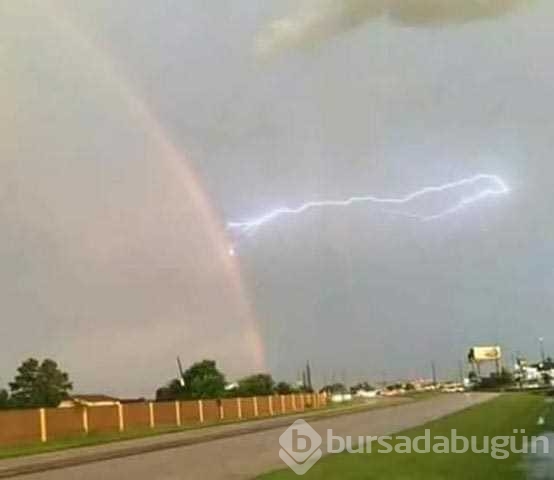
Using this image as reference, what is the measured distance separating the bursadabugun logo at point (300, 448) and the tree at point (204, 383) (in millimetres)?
60698

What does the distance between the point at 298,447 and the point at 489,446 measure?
27.4 feet

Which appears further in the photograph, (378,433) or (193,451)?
(378,433)

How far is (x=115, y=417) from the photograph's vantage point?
2874 inches

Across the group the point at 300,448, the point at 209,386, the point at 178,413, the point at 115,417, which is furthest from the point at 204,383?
the point at 300,448

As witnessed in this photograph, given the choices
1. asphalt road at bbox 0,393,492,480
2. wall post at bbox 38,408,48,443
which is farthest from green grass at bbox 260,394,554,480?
wall post at bbox 38,408,48,443

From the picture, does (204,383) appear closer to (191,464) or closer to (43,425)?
(43,425)

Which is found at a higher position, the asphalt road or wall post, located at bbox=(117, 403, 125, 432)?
wall post, located at bbox=(117, 403, 125, 432)

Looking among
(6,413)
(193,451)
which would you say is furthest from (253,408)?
(193,451)

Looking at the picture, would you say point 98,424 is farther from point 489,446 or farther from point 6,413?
point 489,446

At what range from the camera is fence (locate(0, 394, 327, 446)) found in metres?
58.4

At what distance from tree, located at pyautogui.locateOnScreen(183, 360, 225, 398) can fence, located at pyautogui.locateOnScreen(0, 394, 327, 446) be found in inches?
237

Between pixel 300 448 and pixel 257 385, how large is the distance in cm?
10832

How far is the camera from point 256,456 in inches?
1398

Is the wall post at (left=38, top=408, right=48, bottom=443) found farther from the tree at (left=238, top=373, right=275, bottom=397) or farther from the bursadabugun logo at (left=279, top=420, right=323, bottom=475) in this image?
the tree at (left=238, top=373, right=275, bottom=397)
